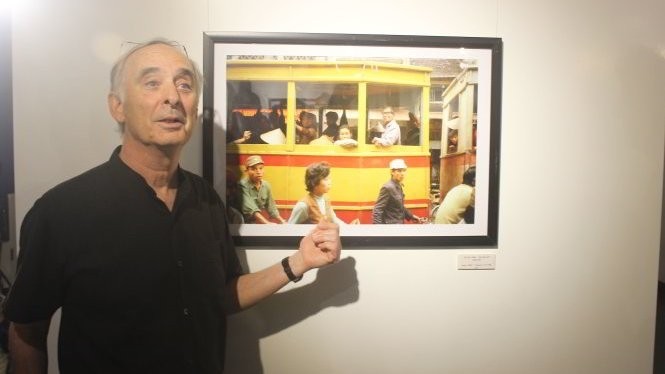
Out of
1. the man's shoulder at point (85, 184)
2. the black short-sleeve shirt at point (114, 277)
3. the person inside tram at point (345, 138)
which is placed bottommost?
the black short-sleeve shirt at point (114, 277)

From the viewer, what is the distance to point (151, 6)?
49.5 inches

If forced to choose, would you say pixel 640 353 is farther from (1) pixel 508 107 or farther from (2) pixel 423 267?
(1) pixel 508 107

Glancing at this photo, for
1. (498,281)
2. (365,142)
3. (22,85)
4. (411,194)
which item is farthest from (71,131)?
(498,281)

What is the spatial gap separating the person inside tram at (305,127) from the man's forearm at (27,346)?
0.91 m

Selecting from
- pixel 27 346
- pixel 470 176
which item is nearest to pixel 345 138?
pixel 470 176

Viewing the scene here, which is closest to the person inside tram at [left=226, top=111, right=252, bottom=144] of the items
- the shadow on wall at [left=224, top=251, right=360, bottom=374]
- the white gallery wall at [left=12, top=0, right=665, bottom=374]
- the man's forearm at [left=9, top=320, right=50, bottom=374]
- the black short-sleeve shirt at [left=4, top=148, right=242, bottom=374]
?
the white gallery wall at [left=12, top=0, right=665, bottom=374]

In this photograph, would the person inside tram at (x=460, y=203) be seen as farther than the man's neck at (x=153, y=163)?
Yes

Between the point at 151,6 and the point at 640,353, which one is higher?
the point at 151,6

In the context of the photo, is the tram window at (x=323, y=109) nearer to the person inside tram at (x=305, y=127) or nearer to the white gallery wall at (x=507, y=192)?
the person inside tram at (x=305, y=127)

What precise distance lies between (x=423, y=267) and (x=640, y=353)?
1015 millimetres

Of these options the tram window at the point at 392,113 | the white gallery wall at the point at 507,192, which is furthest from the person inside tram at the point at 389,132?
the white gallery wall at the point at 507,192

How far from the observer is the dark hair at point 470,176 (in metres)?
1.32

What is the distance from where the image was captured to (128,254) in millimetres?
896

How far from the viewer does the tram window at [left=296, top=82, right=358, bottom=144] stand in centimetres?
127
